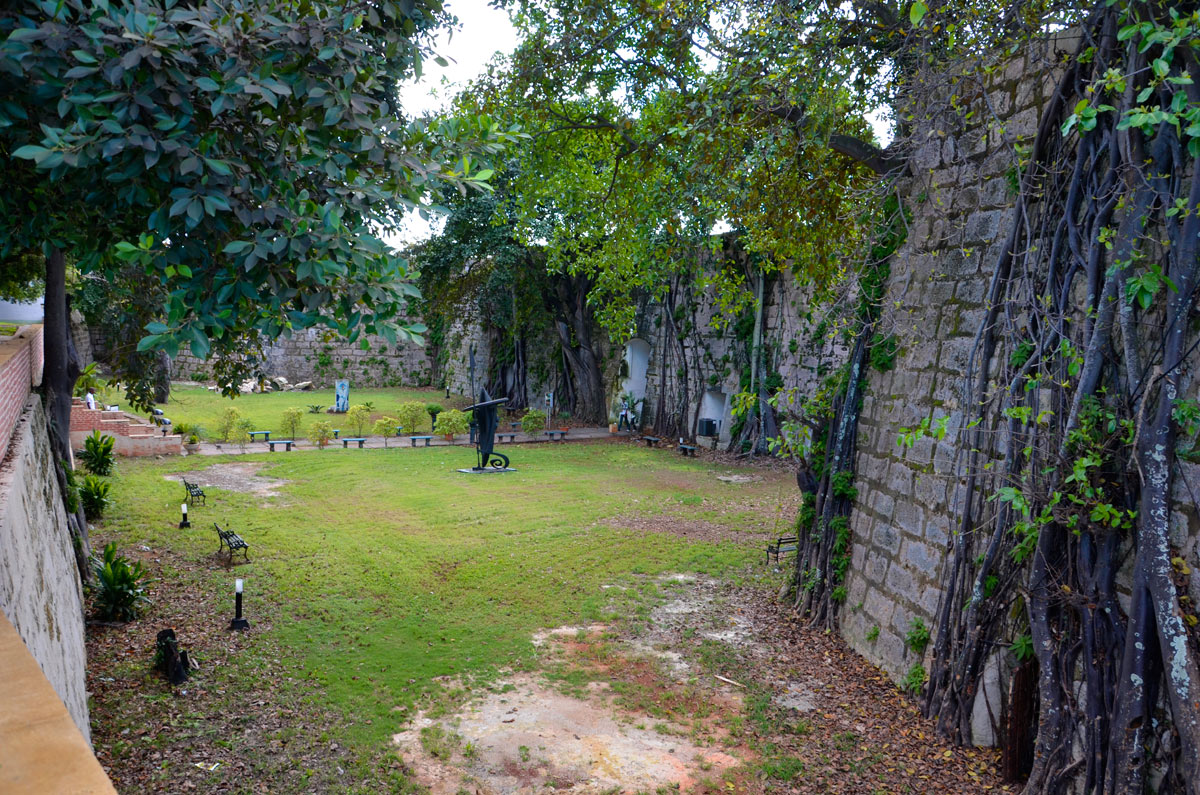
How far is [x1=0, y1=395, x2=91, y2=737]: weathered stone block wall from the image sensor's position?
383 centimetres

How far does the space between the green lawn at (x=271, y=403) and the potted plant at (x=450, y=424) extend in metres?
1.66

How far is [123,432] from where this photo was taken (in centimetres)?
1528

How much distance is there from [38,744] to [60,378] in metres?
8.58

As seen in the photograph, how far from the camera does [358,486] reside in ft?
44.6

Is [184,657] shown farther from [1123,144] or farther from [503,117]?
[1123,144]

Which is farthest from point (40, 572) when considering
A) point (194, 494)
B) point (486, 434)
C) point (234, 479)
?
point (486, 434)

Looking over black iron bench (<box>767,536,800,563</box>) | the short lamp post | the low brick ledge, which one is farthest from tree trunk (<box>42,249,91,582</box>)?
black iron bench (<box>767,536,800,563</box>)

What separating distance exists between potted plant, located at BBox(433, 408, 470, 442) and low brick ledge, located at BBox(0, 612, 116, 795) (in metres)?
17.2

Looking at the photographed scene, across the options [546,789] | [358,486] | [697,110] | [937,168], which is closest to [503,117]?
[697,110]

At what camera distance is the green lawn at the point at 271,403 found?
19.9 m

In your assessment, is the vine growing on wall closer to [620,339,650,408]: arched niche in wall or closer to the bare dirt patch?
the bare dirt patch

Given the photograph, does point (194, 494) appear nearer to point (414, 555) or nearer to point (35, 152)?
point (414, 555)

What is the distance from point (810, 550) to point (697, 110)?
14.4 feet

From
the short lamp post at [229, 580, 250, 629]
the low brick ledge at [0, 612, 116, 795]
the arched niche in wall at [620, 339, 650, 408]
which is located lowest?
the short lamp post at [229, 580, 250, 629]
